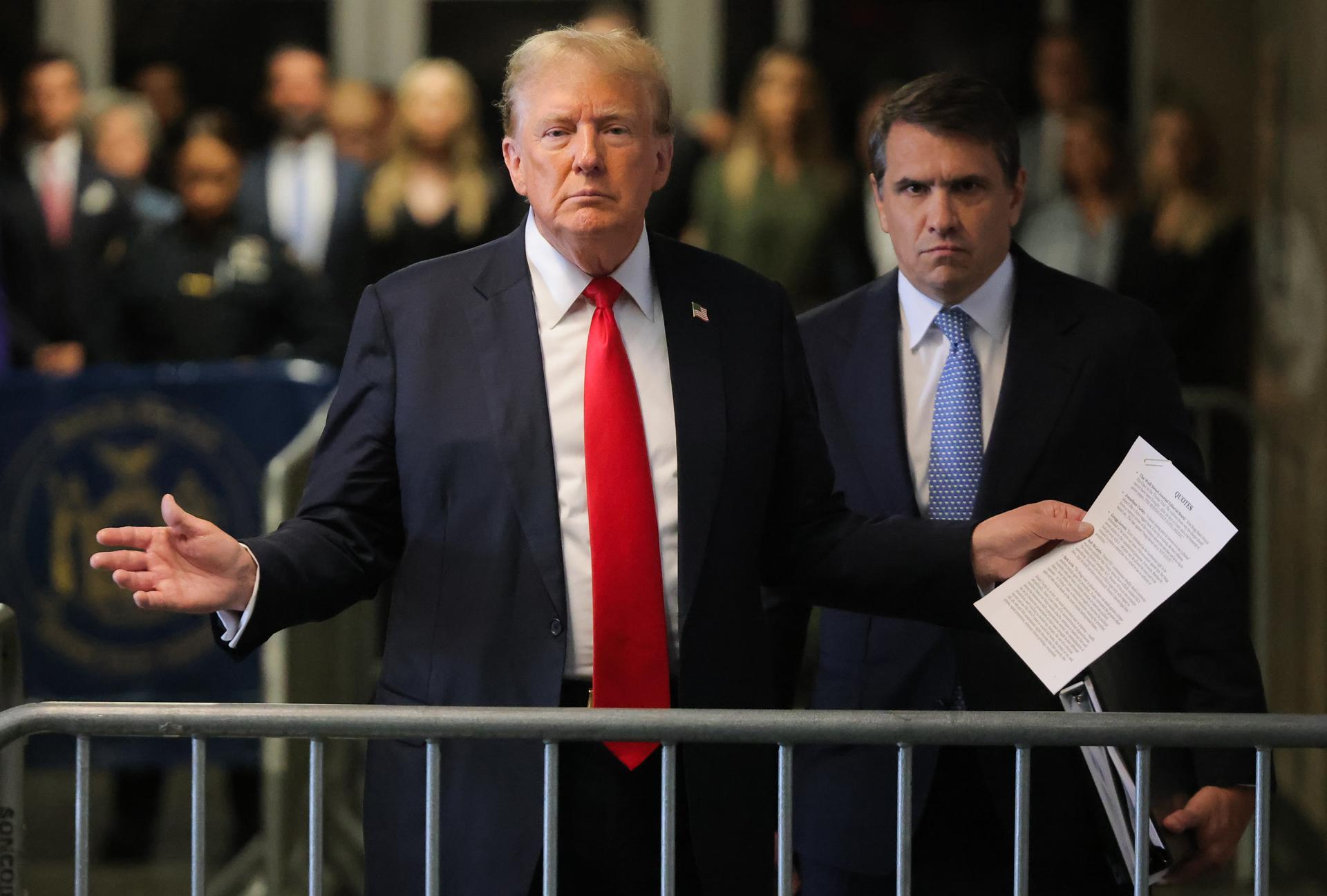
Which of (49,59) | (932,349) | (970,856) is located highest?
(49,59)

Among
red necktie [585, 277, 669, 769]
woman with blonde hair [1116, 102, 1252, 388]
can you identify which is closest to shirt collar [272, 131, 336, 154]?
woman with blonde hair [1116, 102, 1252, 388]

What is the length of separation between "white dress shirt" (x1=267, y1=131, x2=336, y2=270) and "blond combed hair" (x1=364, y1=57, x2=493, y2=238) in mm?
593

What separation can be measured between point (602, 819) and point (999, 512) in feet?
2.56

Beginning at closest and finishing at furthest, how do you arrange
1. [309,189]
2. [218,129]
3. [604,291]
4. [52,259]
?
[604,291] → [218,129] → [52,259] → [309,189]

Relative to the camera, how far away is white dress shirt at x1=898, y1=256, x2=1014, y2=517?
9.34 ft

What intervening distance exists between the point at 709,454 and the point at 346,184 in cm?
493

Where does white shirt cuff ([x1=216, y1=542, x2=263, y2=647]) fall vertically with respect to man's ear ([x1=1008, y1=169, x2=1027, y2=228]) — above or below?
→ below

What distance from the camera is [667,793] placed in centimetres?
217

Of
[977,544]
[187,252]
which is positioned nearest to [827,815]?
[977,544]

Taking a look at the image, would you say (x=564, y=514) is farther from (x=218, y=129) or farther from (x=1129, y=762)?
(x=218, y=129)

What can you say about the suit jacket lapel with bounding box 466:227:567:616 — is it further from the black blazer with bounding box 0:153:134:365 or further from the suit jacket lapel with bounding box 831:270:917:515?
the black blazer with bounding box 0:153:134:365

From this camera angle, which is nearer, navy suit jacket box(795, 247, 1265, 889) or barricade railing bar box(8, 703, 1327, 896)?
barricade railing bar box(8, 703, 1327, 896)

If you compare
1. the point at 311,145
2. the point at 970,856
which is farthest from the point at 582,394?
the point at 311,145

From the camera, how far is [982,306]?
2.88 metres
